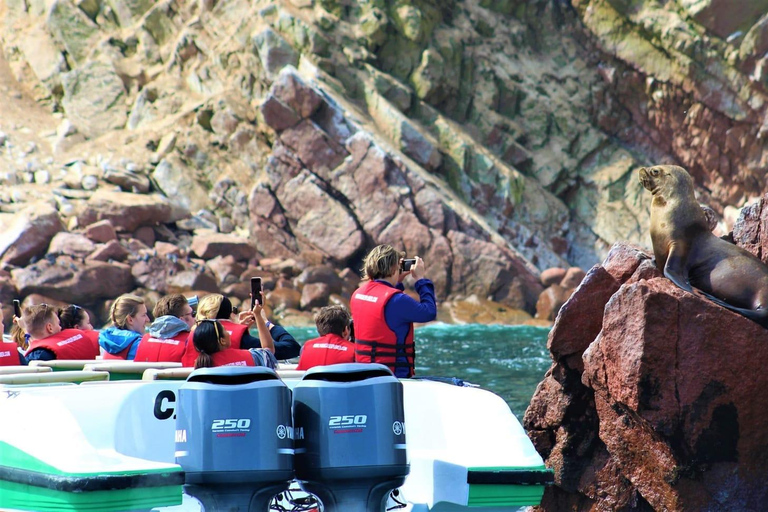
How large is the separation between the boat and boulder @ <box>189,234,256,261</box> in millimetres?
24021

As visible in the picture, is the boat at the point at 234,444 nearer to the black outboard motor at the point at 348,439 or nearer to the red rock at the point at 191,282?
the black outboard motor at the point at 348,439

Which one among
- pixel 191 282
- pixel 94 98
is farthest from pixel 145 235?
pixel 94 98

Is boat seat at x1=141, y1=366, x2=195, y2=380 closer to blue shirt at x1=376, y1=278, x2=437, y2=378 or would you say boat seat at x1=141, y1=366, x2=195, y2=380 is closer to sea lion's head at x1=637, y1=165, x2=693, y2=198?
blue shirt at x1=376, y1=278, x2=437, y2=378

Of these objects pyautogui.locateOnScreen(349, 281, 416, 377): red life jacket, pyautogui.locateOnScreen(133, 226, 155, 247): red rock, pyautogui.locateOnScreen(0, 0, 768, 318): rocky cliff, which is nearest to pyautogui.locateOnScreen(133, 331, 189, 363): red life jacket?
pyautogui.locateOnScreen(349, 281, 416, 377): red life jacket

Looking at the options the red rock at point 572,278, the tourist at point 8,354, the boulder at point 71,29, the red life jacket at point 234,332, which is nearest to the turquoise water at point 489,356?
the red rock at point 572,278

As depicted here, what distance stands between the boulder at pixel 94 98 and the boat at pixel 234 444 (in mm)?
34834

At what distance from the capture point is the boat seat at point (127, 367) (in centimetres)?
567

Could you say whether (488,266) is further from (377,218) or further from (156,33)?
(156,33)

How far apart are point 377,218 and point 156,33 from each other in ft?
51.9

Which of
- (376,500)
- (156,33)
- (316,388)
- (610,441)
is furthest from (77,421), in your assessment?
(156,33)

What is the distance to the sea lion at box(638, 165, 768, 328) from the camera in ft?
19.0

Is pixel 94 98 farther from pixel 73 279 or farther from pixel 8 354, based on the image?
pixel 8 354

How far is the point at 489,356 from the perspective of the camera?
18.3 m

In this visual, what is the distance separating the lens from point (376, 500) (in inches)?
163
